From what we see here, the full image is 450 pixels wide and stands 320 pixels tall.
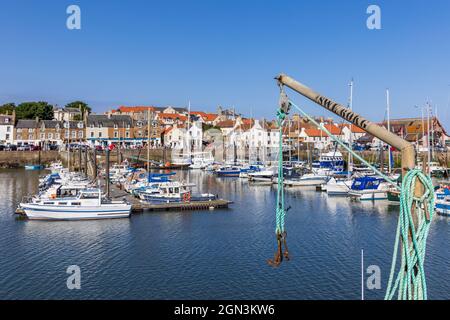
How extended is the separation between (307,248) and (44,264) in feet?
41.2

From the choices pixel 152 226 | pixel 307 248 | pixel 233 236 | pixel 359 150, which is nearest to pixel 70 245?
pixel 152 226

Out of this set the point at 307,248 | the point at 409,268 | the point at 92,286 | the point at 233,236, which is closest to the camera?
the point at 409,268

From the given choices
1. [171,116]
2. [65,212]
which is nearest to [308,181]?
[65,212]

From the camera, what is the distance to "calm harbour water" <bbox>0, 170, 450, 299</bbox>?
1656 cm

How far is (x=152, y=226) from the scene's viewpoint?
28.1 metres

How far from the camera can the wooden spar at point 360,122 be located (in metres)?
4.55

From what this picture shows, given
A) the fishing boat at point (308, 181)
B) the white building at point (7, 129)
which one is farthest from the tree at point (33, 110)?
the fishing boat at point (308, 181)

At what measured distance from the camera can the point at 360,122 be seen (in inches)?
205

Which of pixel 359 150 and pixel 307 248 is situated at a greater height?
pixel 359 150

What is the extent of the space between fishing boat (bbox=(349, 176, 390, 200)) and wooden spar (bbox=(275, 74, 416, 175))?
3491cm

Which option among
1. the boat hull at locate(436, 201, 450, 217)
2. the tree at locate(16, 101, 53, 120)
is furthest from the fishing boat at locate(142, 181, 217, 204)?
the tree at locate(16, 101, 53, 120)
